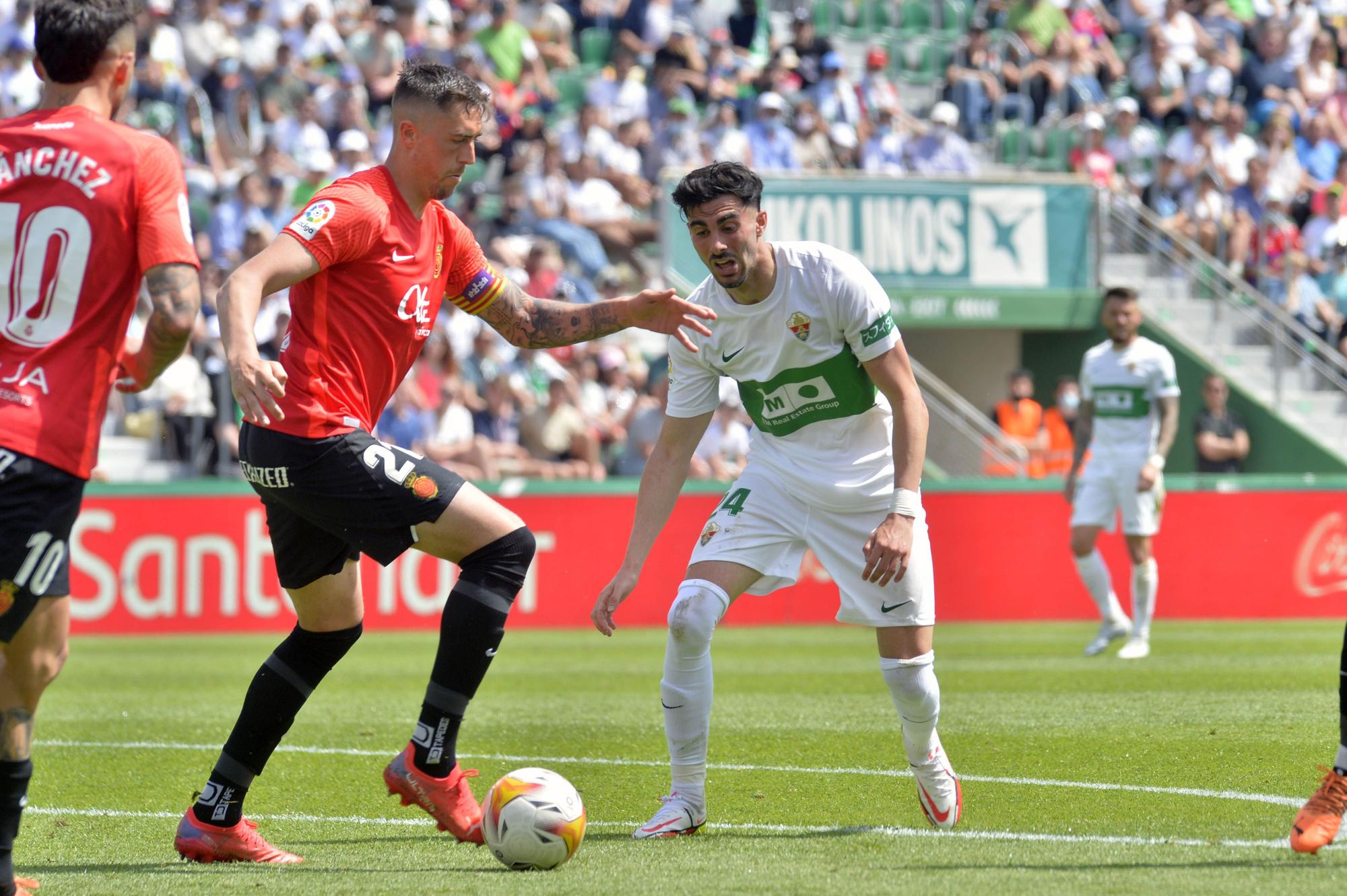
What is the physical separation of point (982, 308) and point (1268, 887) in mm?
17347

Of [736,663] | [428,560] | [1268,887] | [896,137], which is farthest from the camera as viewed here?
[896,137]

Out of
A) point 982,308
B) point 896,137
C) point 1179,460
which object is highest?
point 896,137

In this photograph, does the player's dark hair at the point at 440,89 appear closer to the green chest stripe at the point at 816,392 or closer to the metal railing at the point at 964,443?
the green chest stripe at the point at 816,392

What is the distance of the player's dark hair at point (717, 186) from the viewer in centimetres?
564

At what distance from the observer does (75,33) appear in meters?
4.32

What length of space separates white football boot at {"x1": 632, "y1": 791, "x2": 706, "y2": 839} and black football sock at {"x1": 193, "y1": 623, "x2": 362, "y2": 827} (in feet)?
3.85

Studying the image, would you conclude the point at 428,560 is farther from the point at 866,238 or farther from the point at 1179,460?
the point at 1179,460

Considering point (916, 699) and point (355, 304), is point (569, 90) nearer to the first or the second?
point (355, 304)

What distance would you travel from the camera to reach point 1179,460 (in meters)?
21.4

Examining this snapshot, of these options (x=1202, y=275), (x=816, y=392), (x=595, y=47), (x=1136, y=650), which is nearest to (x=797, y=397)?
(x=816, y=392)

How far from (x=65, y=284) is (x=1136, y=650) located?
1008cm

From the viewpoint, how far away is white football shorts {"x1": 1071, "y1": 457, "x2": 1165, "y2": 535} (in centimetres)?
1310

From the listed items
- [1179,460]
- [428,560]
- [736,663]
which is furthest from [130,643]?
[1179,460]

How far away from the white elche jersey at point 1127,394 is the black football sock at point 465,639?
8.62 m
